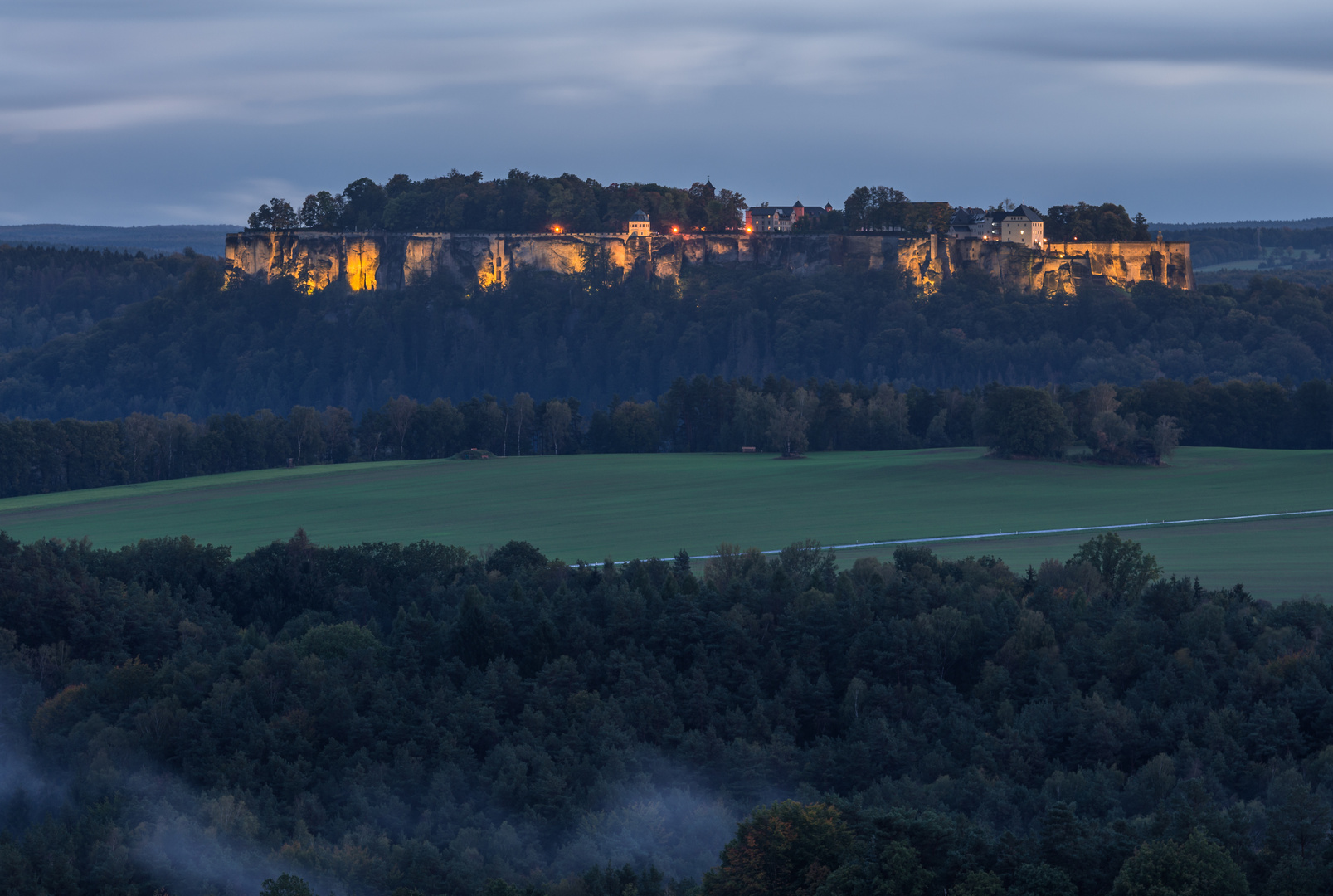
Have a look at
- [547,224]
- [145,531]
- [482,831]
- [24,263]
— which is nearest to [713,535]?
[145,531]

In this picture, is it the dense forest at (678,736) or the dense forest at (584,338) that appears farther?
the dense forest at (584,338)

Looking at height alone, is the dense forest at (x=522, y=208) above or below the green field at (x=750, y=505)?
above

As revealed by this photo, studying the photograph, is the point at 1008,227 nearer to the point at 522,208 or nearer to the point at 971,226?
the point at 971,226

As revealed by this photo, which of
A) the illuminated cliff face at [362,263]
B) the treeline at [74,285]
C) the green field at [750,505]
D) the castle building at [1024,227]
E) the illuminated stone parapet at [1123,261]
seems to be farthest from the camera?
the treeline at [74,285]

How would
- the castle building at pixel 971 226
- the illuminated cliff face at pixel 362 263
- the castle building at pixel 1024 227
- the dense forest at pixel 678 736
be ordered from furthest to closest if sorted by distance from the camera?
the illuminated cliff face at pixel 362 263, the castle building at pixel 971 226, the castle building at pixel 1024 227, the dense forest at pixel 678 736

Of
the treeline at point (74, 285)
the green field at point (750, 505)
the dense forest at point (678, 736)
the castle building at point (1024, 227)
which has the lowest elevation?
the green field at point (750, 505)

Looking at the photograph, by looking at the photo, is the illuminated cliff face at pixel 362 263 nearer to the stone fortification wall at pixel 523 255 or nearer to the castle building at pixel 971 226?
the stone fortification wall at pixel 523 255

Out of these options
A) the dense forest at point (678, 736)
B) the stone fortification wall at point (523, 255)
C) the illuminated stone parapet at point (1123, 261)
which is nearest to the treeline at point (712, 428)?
the dense forest at point (678, 736)
